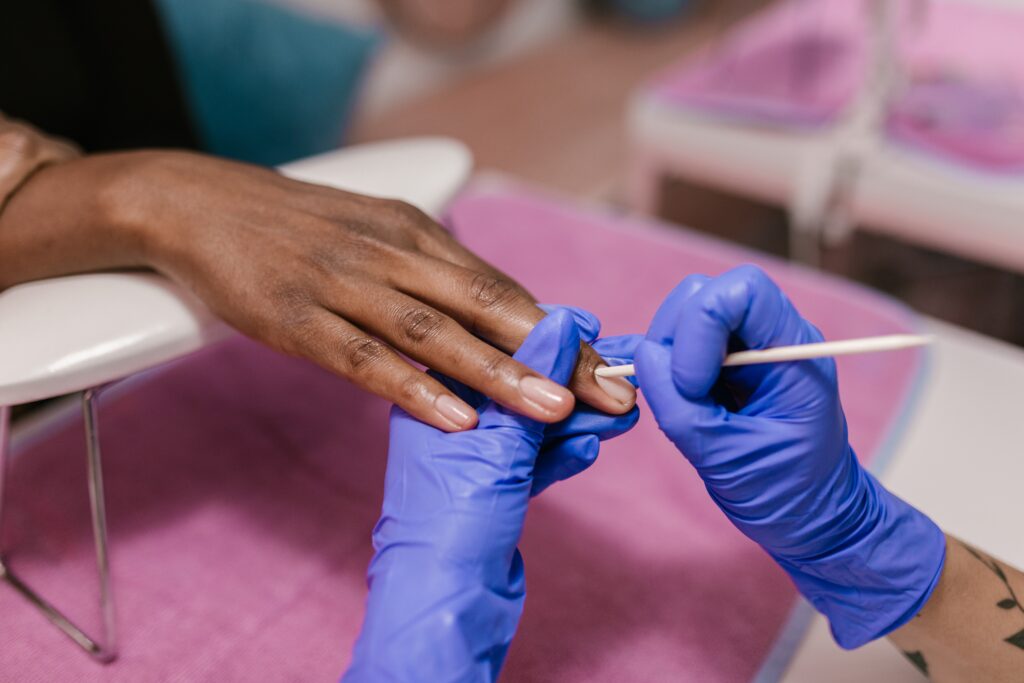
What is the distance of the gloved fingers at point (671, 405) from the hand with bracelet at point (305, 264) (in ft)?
0.18

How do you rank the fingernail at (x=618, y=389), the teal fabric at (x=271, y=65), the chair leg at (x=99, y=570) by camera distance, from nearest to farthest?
the fingernail at (x=618, y=389) < the chair leg at (x=99, y=570) < the teal fabric at (x=271, y=65)

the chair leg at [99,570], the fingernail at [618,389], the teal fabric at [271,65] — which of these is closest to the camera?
the fingernail at [618,389]

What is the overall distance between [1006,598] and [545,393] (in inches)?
17.1

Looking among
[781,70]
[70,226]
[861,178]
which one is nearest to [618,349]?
[70,226]

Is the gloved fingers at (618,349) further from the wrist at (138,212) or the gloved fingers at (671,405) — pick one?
the wrist at (138,212)

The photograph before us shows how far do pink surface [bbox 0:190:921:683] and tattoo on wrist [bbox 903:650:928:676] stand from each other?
5.0 inches

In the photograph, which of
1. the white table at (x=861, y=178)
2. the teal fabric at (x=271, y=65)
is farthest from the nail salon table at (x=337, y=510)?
the teal fabric at (x=271, y=65)

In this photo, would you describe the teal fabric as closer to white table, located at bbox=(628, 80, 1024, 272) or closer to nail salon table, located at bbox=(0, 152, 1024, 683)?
white table, located at bbox=(628, 80, 1024, 272)

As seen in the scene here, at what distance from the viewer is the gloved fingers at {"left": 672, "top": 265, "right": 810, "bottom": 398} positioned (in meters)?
0.61

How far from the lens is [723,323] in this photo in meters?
0.61

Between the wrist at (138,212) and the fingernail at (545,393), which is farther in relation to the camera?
the wrist at (138,212)

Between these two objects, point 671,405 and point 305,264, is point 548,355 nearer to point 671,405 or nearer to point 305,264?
point 671,405

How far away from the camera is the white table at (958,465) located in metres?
0.85

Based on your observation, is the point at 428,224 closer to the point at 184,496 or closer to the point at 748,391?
the point at 748,391
